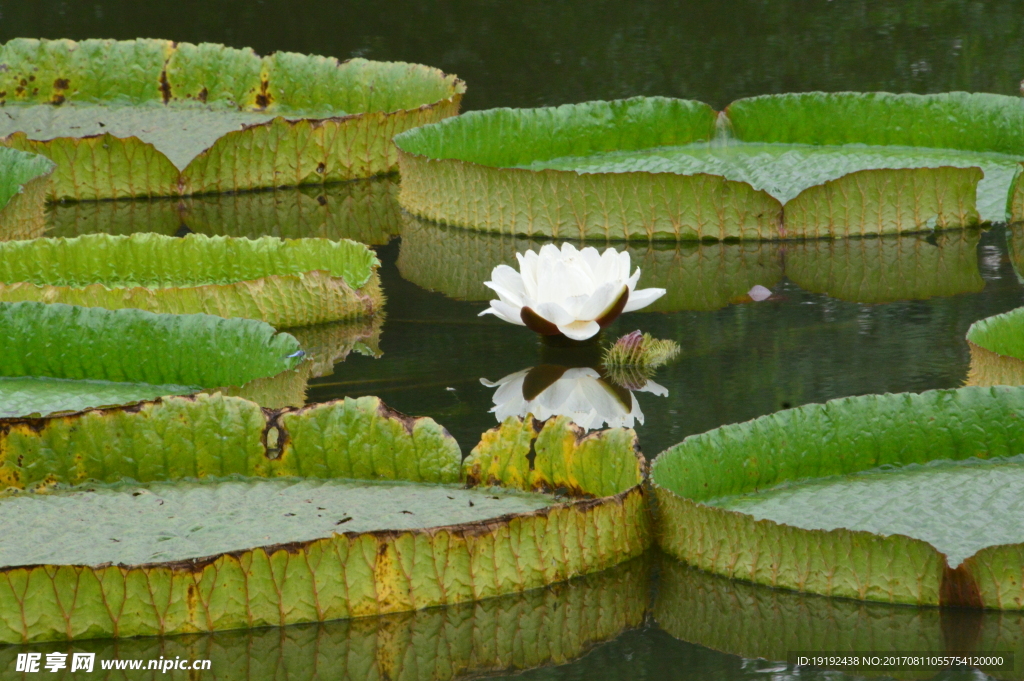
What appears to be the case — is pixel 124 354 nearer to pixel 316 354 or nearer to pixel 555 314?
pixel 316 354

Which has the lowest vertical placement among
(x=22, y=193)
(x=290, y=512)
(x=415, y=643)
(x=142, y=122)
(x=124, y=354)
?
(x=415, y=643)

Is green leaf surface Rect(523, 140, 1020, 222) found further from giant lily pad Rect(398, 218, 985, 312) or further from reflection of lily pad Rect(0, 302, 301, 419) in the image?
reflection of lily pad Rect(0, 302, 301, 419)

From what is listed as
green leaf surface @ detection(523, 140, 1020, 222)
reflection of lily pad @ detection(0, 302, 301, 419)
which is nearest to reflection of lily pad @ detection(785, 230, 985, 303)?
green leaf surface @ detection(523, 140, 1020, 222)

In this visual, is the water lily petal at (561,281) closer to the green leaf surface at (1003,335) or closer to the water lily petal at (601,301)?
the water lily petal at (601,301)

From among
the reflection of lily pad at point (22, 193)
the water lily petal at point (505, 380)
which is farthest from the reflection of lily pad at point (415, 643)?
the reflection of lily pad at point (22, 193)

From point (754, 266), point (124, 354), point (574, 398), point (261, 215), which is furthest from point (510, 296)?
point (261, 215)
